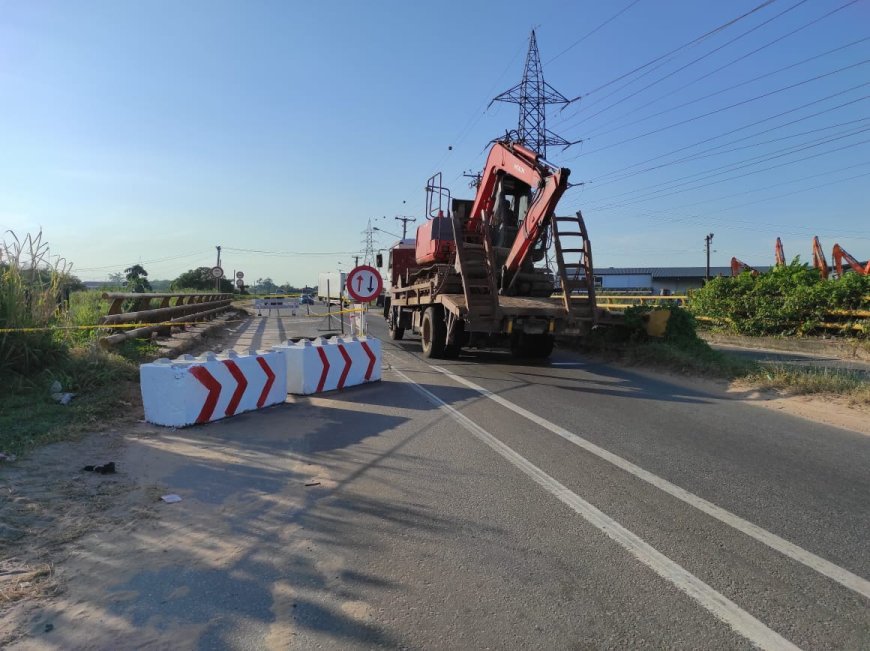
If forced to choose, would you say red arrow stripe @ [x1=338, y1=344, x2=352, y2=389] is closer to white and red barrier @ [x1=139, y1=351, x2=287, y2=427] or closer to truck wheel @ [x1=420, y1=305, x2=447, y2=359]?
white and red barrier @ [x1=139, y1=351, x2=287, y2=427]

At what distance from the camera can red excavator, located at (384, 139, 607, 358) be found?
478 inches

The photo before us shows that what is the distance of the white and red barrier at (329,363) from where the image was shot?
9.51 metres

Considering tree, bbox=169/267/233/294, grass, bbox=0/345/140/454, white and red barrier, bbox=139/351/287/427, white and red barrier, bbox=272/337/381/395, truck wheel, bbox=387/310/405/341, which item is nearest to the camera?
grass, bbox=0/345/140/454

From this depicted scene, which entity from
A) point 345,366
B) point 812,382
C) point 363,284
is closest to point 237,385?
point 345,366

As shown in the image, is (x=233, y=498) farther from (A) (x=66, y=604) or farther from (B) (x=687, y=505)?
(B) (x=687, y=505)

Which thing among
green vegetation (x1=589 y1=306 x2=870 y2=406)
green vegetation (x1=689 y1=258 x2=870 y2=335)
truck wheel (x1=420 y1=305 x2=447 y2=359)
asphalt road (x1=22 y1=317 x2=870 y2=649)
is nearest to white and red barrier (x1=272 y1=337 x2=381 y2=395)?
asphalt road (x1=22 y1=317 x2=870 y2=649)

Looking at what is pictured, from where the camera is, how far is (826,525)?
4.30 m

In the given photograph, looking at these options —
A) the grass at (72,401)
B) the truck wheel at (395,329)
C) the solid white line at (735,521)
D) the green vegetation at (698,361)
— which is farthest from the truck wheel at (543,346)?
the grass at (72,401)

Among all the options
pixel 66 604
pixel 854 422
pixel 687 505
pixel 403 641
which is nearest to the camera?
pixel 403 641

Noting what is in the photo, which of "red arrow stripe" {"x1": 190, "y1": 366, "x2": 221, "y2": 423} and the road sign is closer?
"red arrow stripe" {"x1": 190, "y1": 366, "x2": 221, "y2": 423}

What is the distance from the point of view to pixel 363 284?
12.2 m

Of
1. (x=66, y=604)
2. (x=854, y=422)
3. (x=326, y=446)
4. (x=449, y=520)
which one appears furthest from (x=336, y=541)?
(x=854, y=422)

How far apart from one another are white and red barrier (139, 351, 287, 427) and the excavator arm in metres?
6.55

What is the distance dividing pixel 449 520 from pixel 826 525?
2.74m
